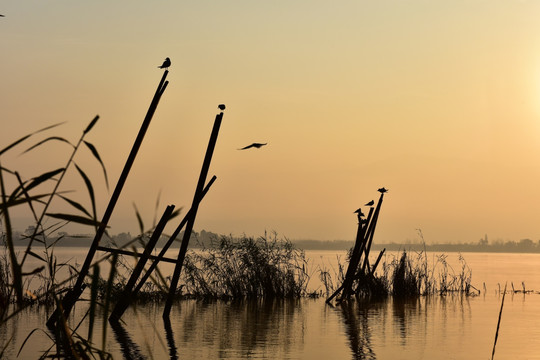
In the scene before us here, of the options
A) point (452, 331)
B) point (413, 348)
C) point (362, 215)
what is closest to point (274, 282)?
point (362, 215)

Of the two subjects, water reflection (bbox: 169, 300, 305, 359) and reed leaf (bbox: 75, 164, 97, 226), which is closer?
reed leaf (bbox: 75, 164, 97, 226)

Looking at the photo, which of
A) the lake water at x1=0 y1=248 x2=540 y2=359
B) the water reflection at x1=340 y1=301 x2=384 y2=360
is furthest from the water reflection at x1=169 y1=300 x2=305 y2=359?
the water reflection at x1=340 y1=301 x2=384 y2=360

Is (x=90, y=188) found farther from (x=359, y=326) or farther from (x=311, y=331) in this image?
(x=359, y=326)

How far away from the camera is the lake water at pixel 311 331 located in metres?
11.0

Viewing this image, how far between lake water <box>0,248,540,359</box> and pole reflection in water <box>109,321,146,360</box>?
14mm

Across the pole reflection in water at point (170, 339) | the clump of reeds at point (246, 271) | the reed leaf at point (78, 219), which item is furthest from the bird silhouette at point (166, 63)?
the reed leaf at point (78, 219)

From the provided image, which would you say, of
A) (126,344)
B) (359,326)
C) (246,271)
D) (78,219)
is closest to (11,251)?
(78,219)

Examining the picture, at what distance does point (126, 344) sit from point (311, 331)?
3.25 metres

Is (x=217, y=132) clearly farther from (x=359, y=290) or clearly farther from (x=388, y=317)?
(x=359, y=290)

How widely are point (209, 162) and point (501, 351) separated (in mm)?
5149

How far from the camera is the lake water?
1098 cm

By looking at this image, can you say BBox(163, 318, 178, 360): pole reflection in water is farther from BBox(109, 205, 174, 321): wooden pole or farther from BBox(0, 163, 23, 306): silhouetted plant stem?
BBox(0, 163, 23, 306): silhouetted plant stem

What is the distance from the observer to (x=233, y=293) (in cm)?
1847

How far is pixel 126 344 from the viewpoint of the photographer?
11.4m
